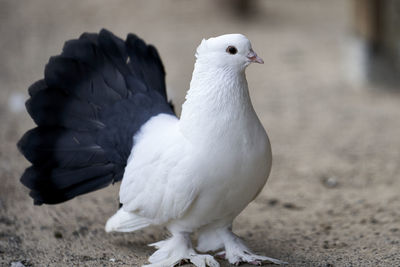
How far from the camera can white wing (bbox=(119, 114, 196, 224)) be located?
333 cm

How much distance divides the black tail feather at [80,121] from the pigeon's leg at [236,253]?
802 millimetres

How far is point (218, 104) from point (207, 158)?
316 millimetres

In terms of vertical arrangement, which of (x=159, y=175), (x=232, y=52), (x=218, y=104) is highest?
(x=232, y=52)


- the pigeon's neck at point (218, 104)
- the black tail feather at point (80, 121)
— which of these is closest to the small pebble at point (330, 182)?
the black tail feather at point (80, 121)

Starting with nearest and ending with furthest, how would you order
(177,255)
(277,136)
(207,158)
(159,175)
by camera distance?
(207,158), (159,175), (177,255), (277,136)

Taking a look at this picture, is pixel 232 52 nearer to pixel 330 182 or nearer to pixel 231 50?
pixel 231 50

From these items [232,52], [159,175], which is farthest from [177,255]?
[232,52]

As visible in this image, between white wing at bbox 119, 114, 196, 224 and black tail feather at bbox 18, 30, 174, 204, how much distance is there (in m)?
0.19

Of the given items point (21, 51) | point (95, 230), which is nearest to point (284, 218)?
point (95, 230)

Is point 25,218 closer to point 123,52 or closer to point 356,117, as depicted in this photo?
point 123,52

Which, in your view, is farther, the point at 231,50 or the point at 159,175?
the point at 159,175

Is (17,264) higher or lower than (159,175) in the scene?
lower

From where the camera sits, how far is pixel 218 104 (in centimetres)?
331

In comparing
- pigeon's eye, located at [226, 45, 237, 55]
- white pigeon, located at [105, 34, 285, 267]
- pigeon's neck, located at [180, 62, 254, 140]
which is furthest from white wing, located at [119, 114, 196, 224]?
pigeon's eye, located at [226, 45, 237, 55]
